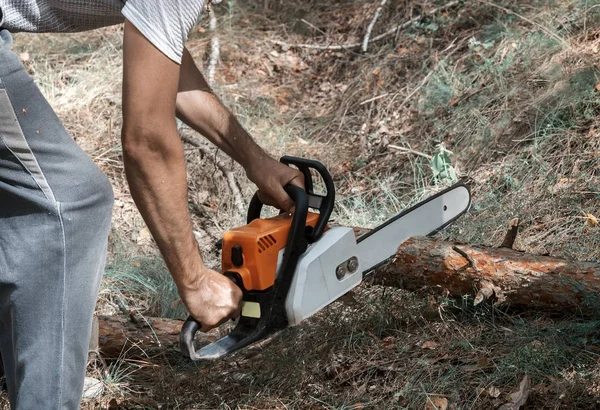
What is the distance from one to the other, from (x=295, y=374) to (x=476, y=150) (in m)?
2.28

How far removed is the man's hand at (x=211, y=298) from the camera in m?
2.32

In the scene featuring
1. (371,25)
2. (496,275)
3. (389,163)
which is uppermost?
(496,275)

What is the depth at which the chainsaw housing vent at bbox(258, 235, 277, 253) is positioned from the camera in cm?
255

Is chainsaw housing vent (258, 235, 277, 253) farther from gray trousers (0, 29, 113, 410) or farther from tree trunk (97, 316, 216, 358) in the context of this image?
tree trunk (97, 316, 216, 358)

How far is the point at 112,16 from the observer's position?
2215 mm

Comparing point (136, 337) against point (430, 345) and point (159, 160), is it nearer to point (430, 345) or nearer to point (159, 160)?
point (430, 345)

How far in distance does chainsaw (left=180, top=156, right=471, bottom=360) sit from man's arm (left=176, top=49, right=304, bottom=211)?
0.05 m

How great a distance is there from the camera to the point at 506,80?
5020mm

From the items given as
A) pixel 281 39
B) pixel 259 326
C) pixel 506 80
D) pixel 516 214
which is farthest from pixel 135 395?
pixel 281 39

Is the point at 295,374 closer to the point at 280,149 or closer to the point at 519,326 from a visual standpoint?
the point at 519,326

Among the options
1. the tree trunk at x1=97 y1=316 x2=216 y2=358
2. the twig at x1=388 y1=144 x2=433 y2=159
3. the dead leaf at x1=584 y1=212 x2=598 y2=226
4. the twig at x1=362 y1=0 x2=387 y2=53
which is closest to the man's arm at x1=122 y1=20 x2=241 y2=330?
the tree trunk at x1=97 y1=316 x2=216 y2=358

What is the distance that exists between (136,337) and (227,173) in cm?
189

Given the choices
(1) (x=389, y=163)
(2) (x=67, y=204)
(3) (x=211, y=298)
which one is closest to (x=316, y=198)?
(3) (x=211, y=298)

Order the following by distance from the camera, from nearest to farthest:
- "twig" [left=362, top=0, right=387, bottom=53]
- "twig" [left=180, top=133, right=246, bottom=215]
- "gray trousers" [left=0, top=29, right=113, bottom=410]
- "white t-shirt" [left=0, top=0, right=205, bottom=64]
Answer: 1. "white t-shirt" [left=0, top=0, right=205, bottom=64]
2. "gray trousers" [left=0, top=29, right=113, bottom=410]
3. "twig" [left=180, top=133, right=246, bottom=215]
4. "twig" [left=362, top=0, right=387, bottom=53]
